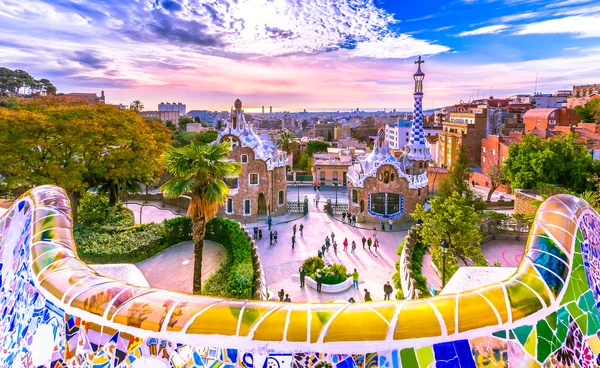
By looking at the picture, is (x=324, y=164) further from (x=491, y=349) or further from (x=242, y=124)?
(x=491, y=349)

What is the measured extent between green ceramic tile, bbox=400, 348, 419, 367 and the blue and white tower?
32044mm

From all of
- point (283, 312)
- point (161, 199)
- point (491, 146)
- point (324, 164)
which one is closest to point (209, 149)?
point (283, 312)

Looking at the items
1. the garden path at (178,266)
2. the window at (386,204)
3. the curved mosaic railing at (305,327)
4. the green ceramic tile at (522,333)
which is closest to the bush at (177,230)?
the garden path at (178,266)

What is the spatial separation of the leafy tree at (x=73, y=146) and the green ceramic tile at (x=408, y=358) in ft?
72.5

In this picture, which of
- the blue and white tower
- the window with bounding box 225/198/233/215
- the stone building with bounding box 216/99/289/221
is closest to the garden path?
the window with bounding box 225/198/233/215

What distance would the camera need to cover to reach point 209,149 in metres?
16.8

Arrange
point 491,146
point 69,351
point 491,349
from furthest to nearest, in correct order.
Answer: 1. point 491,146
2. point 69,351
3. point 491,349

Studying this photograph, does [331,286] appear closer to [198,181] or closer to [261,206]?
[198,181]

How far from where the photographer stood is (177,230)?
80.5ft

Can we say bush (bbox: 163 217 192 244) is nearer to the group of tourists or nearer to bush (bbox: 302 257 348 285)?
bush (bbox: 302 257 348 285)

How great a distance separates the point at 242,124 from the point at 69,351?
29816 millimetres

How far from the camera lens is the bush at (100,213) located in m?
25.6

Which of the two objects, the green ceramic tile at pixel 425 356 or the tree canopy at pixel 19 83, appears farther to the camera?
the tree canopy at pixel 19 83

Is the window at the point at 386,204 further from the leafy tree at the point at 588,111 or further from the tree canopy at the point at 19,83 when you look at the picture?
the tree canopy at the point at 19,83
